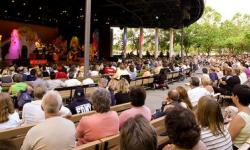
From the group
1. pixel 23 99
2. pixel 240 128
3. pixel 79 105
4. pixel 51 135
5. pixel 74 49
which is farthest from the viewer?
pixel 74 49

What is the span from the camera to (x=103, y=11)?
121 feet

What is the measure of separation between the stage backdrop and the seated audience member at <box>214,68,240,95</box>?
78.1 feet

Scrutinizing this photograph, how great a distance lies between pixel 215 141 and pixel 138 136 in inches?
76.4

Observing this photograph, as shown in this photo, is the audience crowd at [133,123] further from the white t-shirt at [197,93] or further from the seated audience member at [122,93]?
the white t-shirt at [197,93]

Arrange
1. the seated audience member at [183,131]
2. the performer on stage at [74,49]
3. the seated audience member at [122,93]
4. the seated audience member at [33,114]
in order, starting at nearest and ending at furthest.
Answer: the seated audience member at [183,131], the seated audience member at [33,114], the seated audience member at [122,93], the performer on stage at [74,49]

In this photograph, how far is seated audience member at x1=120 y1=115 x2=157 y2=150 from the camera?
2.48 m

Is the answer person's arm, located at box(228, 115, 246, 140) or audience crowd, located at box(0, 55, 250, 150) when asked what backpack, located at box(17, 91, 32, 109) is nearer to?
audience crowd, located at box(0, 55, 250, 150)

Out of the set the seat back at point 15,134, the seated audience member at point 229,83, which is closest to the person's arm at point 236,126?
the seat back at point 15,134

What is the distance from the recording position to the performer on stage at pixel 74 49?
4105 centimetres

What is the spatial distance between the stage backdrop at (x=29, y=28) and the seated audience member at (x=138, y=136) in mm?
31142

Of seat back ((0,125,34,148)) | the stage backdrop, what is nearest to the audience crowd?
seat back ((0,125,34,148))

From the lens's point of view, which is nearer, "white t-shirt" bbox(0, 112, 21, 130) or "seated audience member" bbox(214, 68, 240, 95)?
"white t-shirt" bbox(0, 112, 21, 130)

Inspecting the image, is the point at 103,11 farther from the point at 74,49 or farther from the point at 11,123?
the point at 11,123

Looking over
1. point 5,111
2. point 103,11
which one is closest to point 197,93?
point 5,111
